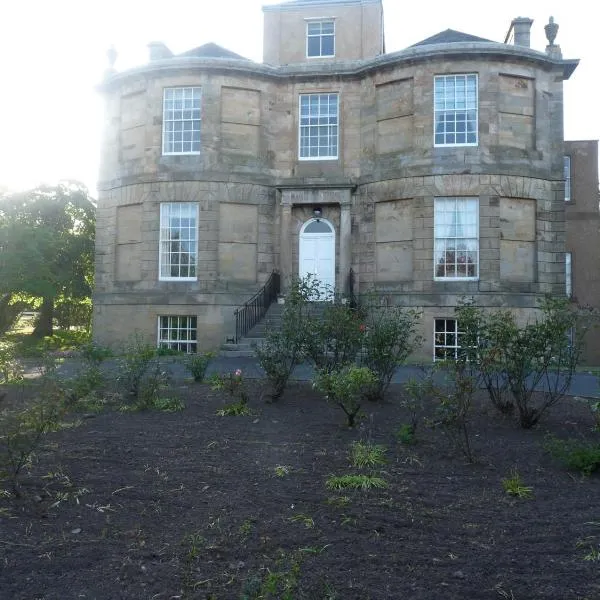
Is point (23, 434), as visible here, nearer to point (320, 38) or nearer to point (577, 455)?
point (577, 455)

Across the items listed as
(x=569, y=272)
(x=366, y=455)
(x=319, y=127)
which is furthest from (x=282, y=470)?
(x=569, y=272)

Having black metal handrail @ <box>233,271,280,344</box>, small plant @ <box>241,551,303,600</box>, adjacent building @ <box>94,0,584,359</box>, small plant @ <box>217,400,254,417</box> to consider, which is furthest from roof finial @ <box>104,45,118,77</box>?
small plant @ <box>241,551,303,600</box>

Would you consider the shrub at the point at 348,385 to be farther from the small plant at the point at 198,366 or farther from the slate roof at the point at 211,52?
the slate roof at the point at 211,52

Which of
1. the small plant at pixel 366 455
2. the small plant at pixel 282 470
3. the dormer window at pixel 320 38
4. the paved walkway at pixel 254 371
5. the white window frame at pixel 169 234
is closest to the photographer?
the small plant at pixel 282 470

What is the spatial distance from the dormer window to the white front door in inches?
225

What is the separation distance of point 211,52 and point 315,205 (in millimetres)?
6431

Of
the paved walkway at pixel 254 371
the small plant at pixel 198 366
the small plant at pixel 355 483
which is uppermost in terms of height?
the small plant at pixel 198 366

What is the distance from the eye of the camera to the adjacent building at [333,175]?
18109 mm

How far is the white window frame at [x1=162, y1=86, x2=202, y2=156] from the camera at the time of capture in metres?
19.5

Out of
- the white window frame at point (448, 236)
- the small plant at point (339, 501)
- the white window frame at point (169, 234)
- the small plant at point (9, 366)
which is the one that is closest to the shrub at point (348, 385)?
the small plant at point (339, 501)

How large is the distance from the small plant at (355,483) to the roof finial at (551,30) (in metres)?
17.5

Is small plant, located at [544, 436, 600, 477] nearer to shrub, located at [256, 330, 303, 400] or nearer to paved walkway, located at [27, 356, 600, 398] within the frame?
shrub, located at [256, 330, 303, 400]

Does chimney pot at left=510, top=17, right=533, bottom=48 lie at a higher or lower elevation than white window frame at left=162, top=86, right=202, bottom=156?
higher

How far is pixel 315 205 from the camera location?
19781mm
